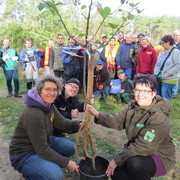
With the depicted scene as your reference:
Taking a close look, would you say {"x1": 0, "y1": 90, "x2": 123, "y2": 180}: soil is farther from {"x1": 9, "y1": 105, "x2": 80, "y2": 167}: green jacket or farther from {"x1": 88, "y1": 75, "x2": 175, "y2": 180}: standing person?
{"x1": 88, "y1": 75, "x2": 175, "y2": 180}: standing person

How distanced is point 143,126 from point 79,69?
3.57 metres

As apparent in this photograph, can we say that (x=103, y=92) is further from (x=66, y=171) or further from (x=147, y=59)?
(x=66, y=171)

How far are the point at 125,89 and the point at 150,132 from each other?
11.2ft

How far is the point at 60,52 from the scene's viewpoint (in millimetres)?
5176

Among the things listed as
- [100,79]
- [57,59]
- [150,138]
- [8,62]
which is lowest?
[150,138]

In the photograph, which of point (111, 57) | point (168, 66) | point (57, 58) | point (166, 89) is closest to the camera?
point (168, 66)

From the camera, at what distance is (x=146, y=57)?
15.2 ft

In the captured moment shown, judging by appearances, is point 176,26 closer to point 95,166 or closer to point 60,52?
point 60,52

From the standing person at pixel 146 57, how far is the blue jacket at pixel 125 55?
19.4 inches

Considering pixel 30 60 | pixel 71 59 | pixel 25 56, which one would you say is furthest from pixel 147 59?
pixel 25 56

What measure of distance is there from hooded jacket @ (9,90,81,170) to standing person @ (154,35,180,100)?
3154mm

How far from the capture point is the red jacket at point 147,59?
4.60 meters

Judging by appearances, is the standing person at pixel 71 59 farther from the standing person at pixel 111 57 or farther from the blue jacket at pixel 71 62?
the standing person at pixel 111 57

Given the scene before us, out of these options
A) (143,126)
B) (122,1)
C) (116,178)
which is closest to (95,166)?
(116,178)
